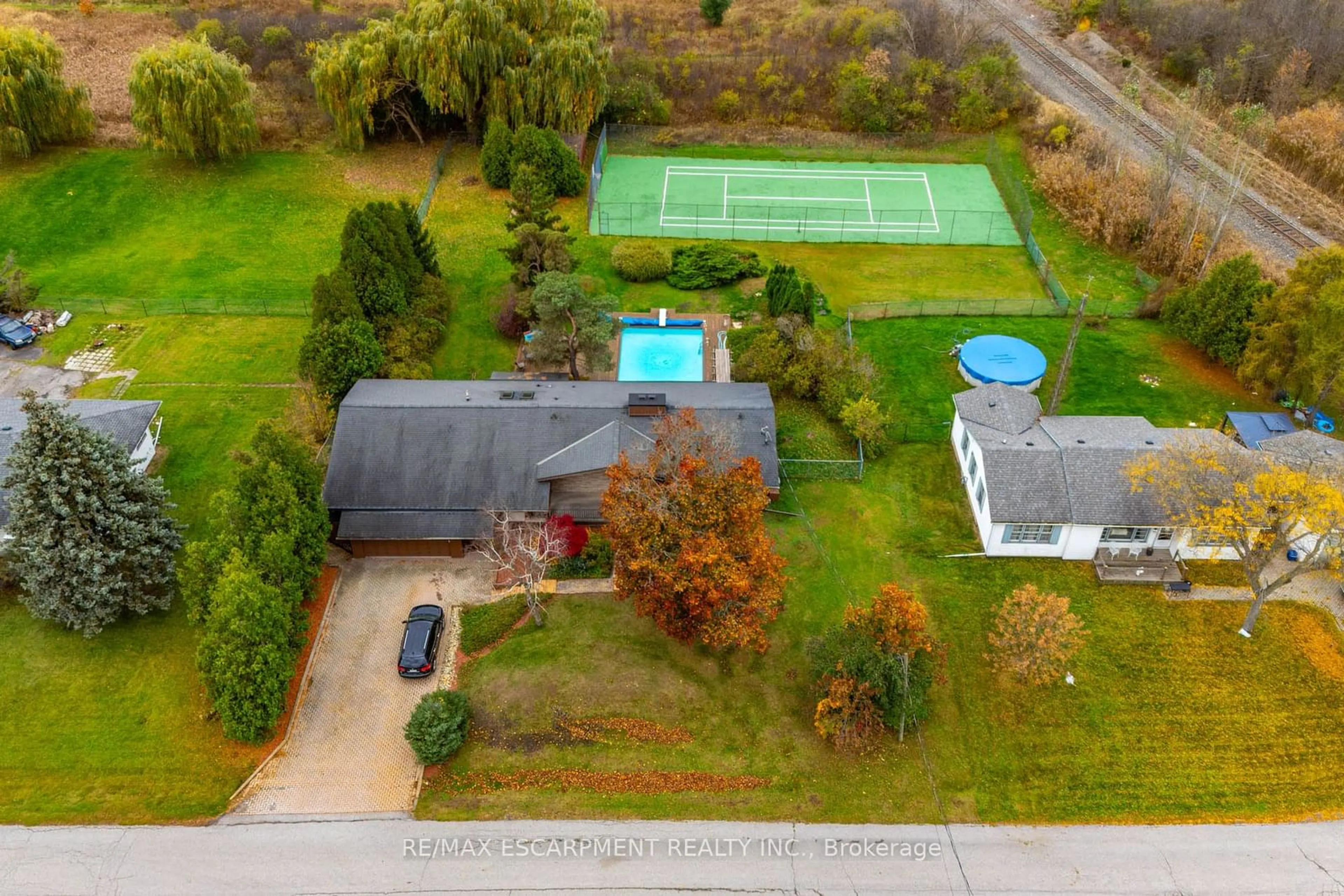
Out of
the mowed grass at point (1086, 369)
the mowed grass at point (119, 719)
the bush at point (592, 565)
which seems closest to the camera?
the mowed grass at point (119, 719)

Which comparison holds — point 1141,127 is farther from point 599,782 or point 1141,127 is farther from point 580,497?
point 599,782

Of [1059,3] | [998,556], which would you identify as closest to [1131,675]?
[998,556]

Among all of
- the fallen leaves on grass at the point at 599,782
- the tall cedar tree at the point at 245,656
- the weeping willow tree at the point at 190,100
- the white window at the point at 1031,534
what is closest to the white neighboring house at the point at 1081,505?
the white window at the point at 1031,534

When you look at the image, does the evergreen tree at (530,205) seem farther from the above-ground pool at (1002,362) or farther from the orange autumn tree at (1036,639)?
the orange autumn tree at (1036,639)

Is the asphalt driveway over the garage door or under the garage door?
under

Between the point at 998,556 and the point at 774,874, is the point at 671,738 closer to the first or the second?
the point at 774,874

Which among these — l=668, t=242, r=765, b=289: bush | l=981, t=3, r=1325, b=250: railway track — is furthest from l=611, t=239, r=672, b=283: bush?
l=981, t=3, r=1325, b=250: railway track

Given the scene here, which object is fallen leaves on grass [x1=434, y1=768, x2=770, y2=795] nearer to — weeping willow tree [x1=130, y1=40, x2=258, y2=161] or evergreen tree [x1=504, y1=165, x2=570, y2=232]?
evergreen tree [x1=504, y1=165, x2=570, y2=232]
